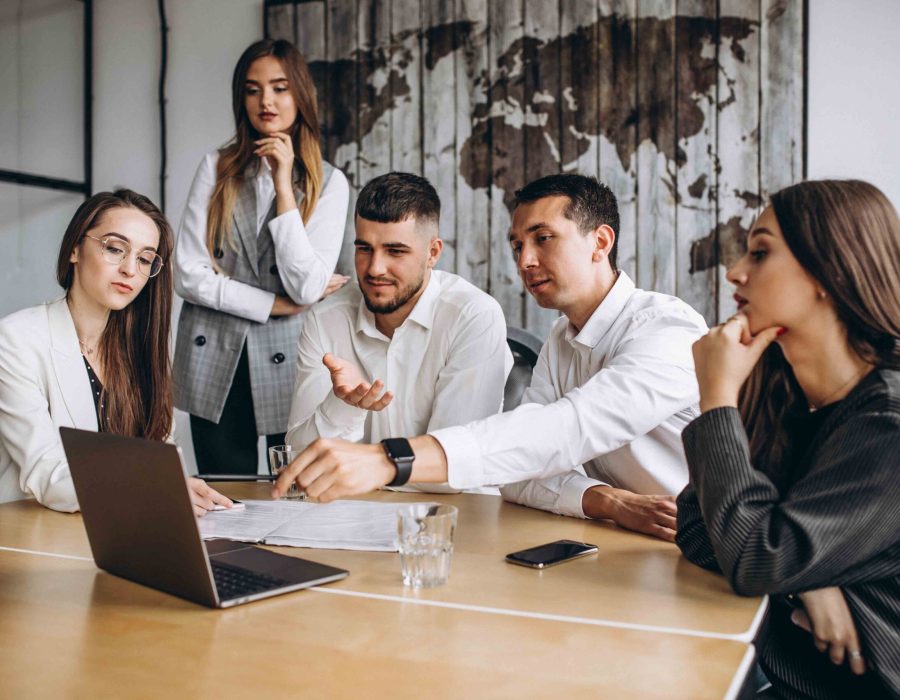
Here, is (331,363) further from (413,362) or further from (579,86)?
(579,86)

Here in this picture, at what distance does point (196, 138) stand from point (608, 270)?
2.54 meters

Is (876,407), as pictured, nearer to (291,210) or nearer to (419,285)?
(419,285)

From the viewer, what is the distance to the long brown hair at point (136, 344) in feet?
6.96

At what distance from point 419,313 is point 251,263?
67 cm

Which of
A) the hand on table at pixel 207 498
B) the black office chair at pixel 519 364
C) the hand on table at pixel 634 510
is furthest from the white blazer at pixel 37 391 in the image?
the black office chair at pixel 519 364

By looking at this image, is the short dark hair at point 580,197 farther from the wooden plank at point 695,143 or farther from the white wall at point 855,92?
the white wall at point 855,92

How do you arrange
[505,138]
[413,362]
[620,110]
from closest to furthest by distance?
1. [413,362]
2. [620,110]
3. [505,138]

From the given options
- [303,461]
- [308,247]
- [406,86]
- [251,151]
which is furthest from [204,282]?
[303,461]

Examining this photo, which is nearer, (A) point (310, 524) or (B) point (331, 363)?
(A) point (310, 524)

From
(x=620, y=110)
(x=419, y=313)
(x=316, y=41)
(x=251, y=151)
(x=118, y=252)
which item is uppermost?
(x=316, y=41)

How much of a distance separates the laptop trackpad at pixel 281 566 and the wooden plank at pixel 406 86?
2.54m

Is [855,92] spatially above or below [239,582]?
above

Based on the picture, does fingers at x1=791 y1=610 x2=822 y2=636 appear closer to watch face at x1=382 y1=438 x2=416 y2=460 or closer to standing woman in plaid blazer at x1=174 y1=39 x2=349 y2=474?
watch face at x1=382 y1=438 x2=416 y2=460

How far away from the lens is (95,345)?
7.20 ft
